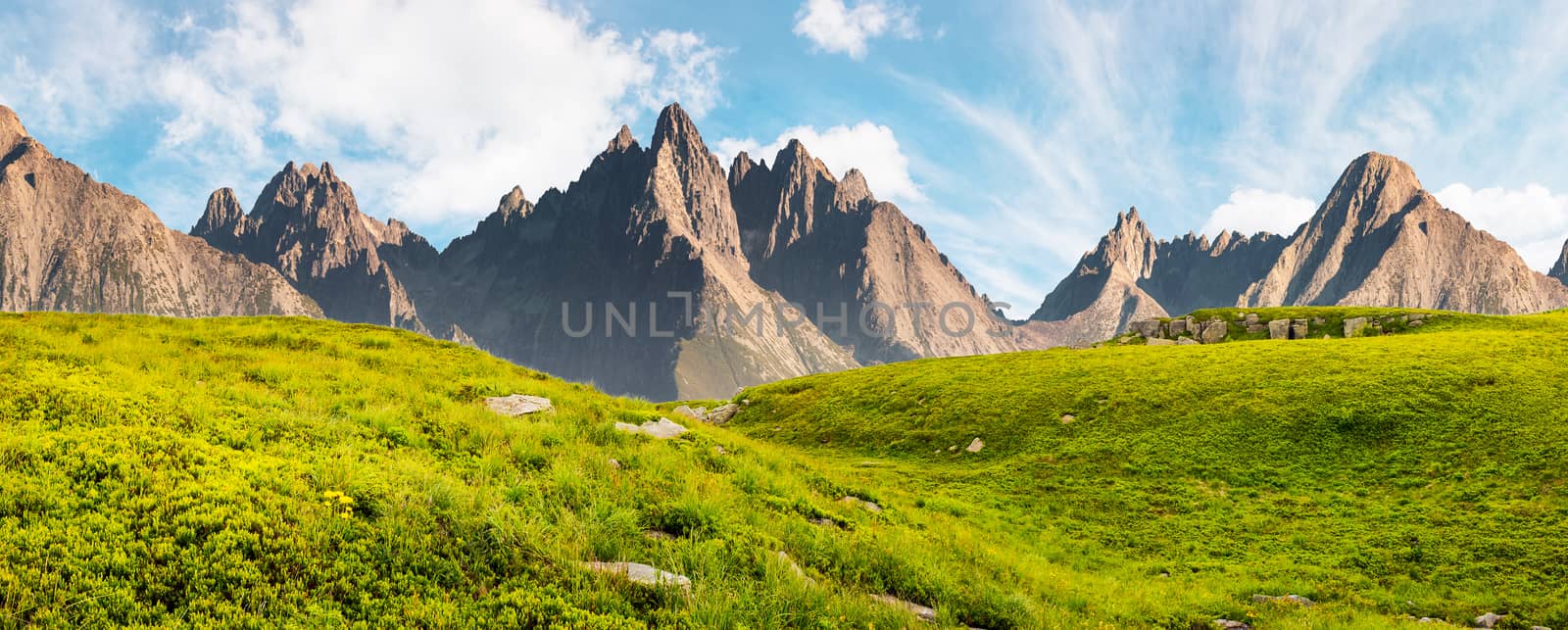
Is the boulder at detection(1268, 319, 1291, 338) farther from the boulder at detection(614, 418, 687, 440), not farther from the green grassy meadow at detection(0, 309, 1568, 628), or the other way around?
the boulder at detection(614, 418, 687, 440)

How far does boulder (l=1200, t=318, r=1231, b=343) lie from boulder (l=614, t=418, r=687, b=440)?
46428 millimetres

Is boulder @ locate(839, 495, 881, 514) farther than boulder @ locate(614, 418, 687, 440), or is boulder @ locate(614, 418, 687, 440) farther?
boulder @ locate(614, 418, 687, 440)

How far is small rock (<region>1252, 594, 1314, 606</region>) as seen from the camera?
43.9 ft

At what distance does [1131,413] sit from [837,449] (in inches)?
489

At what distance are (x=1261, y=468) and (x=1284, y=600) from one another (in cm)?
1019

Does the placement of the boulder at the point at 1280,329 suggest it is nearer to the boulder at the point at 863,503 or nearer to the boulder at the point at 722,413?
the boulder at the point at 722,413

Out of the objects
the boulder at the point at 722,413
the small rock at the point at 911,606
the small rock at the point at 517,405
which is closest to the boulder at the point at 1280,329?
Result: the boulder at the point at 722,413

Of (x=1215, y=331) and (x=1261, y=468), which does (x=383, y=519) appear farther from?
(x=1215, y=331)

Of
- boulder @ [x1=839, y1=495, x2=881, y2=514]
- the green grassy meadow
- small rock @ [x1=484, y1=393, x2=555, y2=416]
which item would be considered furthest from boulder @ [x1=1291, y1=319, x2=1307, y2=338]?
small rock @ [x1=484, y1=393, x2=555, y2=416]

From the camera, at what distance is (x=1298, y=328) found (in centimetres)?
4731

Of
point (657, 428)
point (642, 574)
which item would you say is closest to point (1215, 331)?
point (657, 428)

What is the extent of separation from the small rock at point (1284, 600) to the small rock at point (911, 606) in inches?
325

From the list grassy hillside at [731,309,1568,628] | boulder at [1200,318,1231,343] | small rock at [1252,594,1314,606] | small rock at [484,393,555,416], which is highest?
boulder at [1200,318,1231,343]

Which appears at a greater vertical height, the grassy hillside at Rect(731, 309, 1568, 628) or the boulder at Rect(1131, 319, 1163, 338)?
the boulder at Rect(1131, 319, 1163, 338)
